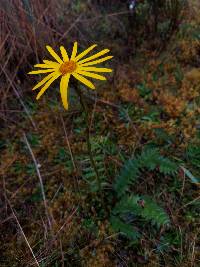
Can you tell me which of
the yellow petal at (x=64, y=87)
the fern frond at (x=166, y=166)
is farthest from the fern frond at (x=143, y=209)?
the yellow petal at (x=64, y=87)

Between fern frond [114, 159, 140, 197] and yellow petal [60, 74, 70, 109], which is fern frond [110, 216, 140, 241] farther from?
yellow petal [60, 74, 70, 109]

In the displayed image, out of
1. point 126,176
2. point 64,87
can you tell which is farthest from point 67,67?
point 126,176

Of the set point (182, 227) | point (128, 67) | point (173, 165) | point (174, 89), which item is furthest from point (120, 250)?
point (128, 67)

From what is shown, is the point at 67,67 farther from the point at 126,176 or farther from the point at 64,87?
the point at 126,176

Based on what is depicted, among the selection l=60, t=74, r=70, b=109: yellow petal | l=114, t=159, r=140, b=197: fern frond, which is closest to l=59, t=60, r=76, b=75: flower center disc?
l=60, t=74, r=70, b=109: yellow petal

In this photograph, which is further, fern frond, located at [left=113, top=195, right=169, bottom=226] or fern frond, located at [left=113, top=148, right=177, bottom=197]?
fern frond, located at [left=113, top=148, right=177, bottom=197]

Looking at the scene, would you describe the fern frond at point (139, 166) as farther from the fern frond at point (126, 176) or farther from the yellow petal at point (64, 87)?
the yellow petal at point (64, 87)

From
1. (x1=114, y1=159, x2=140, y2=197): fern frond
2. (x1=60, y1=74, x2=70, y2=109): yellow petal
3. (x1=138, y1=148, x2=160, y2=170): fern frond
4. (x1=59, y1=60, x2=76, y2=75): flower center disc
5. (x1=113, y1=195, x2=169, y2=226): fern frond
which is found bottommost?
(x1=113, y1=195, x2=169, y2=226): fern frond

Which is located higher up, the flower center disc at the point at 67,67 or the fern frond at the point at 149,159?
the flower center disc at the point at 67,67
